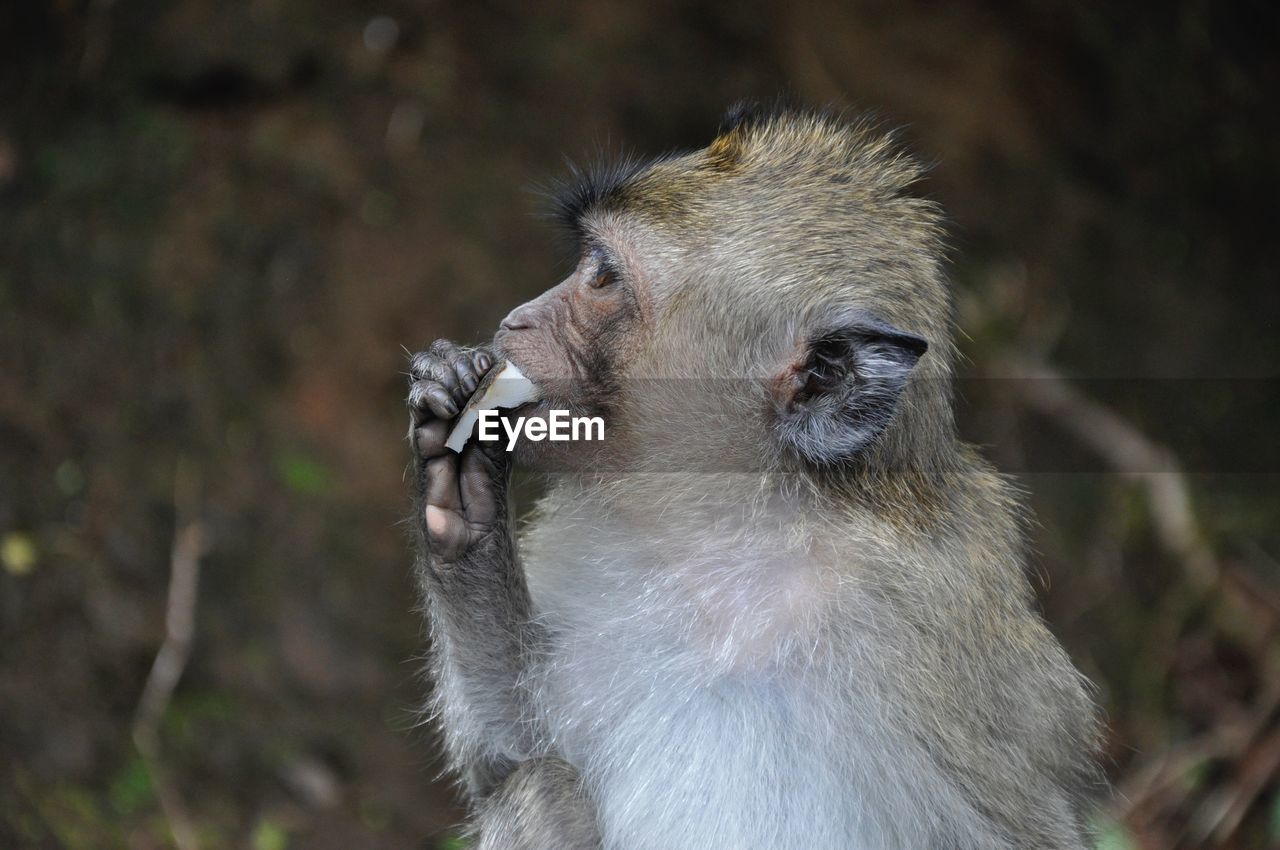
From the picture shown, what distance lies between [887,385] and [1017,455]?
195 inches

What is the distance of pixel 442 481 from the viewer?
136 inches

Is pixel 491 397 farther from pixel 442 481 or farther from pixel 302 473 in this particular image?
pixel 302 473

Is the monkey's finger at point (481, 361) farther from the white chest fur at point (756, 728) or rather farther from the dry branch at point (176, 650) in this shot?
the dry branch at point (176, 650)

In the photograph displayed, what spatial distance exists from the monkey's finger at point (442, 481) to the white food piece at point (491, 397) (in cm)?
6

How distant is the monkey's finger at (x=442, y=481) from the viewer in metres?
3.42

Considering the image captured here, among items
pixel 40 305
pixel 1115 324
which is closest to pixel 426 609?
pixel 40 305

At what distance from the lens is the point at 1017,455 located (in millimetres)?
7758

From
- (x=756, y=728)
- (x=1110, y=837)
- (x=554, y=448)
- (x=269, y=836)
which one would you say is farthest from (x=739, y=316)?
(x=269, y=836)

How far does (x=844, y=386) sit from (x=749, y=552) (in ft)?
1.55

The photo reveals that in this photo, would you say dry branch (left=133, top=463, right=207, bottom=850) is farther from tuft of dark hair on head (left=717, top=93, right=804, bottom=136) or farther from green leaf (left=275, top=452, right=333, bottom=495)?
tuft of dark hair on head (left=717, top=93, right=804, bottom=136)

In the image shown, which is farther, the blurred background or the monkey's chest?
the blurred background

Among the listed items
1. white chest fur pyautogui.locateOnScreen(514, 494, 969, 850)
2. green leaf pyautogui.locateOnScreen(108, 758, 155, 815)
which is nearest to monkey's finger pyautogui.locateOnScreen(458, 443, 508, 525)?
white chest fur pyautogui.locateOnScreen(514, 494, 969, 850)

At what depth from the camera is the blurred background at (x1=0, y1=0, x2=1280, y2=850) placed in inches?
251

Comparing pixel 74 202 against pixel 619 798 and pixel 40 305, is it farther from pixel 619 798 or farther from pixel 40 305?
pixel 619 798
